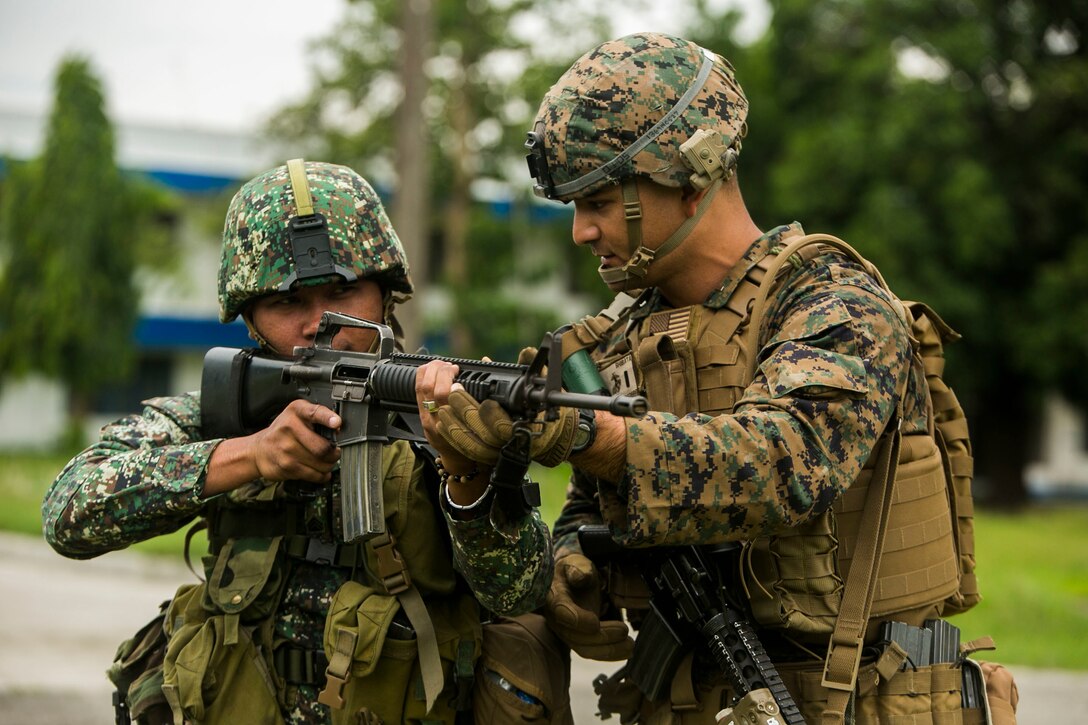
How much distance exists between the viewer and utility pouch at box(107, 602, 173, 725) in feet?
10.3

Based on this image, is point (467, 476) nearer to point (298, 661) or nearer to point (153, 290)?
point (298, 661)

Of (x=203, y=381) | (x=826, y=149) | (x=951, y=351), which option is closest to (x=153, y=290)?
(x=826, y=149)

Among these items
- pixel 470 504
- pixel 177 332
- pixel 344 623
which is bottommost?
pixel 344 623

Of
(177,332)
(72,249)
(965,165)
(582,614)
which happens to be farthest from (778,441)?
(177,332)

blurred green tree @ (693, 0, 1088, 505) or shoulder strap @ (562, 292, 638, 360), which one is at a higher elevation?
blurred green tree @ (693, 0, 1088, 505)

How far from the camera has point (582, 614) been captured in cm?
312

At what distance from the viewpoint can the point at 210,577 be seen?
125 inches

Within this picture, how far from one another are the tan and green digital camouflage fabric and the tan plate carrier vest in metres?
0.54

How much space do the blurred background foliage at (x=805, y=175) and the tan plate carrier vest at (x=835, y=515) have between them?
1554cm

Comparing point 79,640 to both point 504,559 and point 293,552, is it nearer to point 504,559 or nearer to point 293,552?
point 293,552

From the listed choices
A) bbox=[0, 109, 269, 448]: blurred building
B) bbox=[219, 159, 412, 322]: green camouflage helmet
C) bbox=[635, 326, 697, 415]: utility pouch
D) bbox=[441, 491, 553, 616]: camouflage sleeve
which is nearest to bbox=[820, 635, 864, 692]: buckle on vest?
bbox=[635, 326, 697, 415]: utility pouch

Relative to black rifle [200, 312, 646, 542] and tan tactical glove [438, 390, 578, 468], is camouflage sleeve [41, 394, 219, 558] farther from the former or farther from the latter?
tan tactical glove [438, 390, 578, 468]

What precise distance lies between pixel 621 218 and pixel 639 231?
0.05 m

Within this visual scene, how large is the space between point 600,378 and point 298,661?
1097mm
